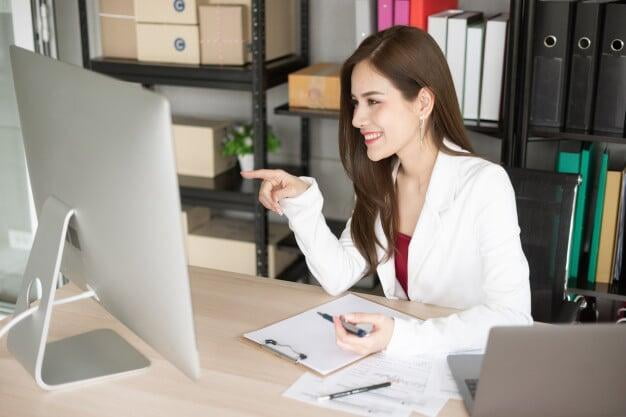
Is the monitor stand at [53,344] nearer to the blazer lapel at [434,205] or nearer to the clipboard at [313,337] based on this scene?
the clipboard at [313,337]

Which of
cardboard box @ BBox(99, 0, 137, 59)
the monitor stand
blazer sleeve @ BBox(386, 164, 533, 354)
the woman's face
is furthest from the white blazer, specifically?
cardboard box @ BBox(99, 0, 137, 59)

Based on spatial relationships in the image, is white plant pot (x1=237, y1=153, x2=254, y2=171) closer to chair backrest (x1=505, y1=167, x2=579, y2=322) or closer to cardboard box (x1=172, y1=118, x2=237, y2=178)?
cardboard box (x1=172, y1=118, x2=237, y2=178)

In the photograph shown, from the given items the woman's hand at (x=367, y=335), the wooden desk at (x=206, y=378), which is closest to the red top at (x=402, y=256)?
the wooden desk at (x=206, y=378)

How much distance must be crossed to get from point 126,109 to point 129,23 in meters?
1.89

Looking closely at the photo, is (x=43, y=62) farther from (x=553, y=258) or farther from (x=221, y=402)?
(x=553, y=258)

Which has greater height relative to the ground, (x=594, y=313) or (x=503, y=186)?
(x=503, y=186)

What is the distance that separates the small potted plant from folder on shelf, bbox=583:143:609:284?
1120 millimetres

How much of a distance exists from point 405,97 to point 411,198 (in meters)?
0.26

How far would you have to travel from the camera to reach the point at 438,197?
183 cm

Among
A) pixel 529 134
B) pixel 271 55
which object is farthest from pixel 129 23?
pixel 529 134

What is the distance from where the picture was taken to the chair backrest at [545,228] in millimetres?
1916

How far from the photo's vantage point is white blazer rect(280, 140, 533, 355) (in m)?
1.64

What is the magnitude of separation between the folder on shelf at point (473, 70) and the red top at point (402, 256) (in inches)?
27.1

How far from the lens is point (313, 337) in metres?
1.54
